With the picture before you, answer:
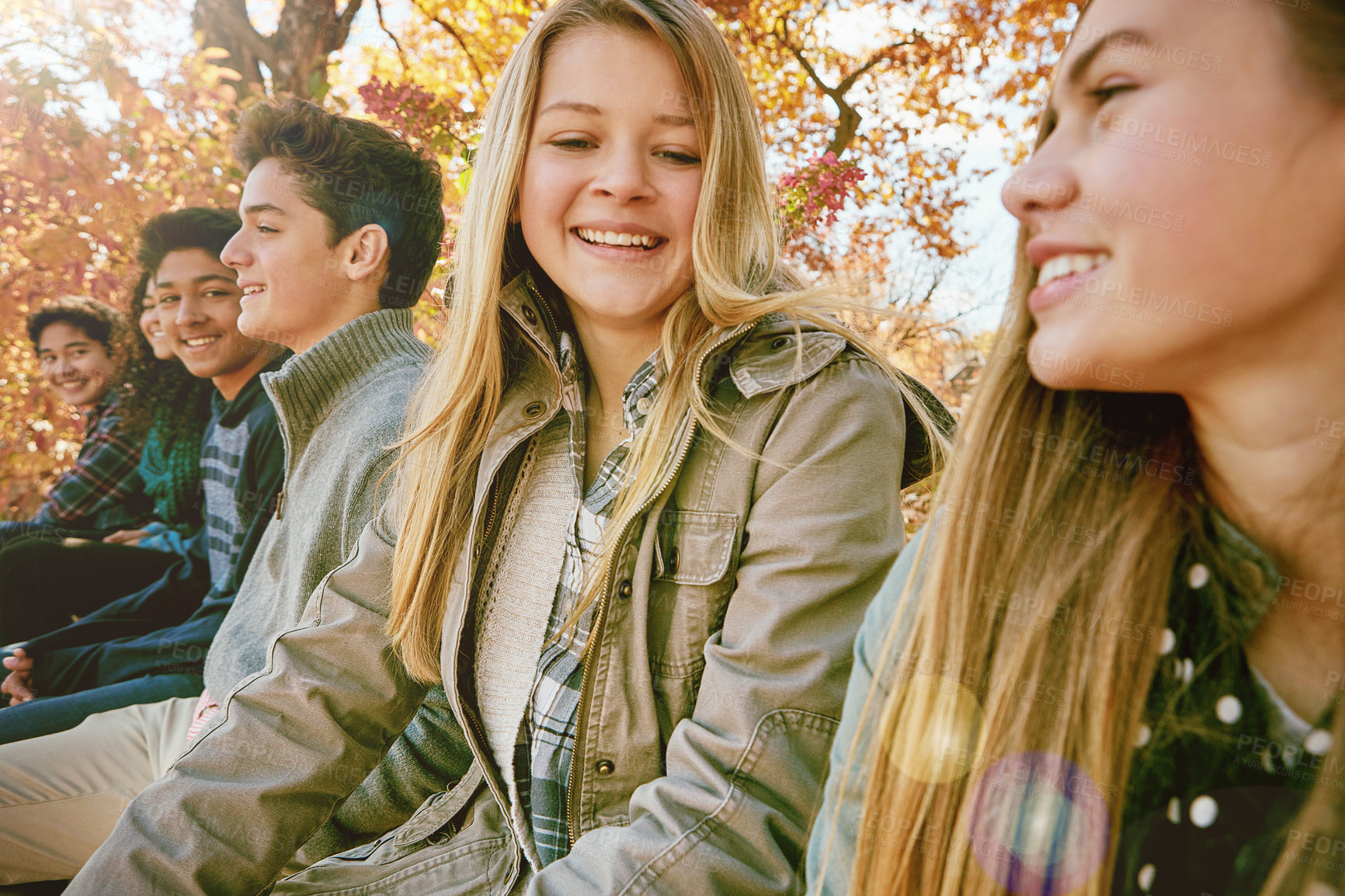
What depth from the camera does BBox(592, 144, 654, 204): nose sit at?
1.75 m

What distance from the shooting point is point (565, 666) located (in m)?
1.68

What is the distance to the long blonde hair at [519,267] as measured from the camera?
1688 mm

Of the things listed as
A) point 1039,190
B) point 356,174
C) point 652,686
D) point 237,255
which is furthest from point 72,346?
point 1039,190

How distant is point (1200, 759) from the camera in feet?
3.35

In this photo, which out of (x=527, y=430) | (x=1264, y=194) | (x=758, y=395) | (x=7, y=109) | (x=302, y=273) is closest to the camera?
(x=1264, y=194)

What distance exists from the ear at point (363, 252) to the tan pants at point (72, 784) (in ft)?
4.99

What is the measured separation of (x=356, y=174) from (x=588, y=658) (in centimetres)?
228

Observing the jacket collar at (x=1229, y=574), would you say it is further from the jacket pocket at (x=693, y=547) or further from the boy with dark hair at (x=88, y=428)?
the boy with dark hair at (x=88, y=428)

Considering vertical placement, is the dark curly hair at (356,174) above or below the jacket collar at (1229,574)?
above

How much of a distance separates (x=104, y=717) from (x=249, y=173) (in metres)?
1.86

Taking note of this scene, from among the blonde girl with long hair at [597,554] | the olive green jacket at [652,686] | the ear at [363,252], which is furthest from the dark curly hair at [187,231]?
the olive green jacket at [652,686]

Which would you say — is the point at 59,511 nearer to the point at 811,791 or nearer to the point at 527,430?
the point at 527,430

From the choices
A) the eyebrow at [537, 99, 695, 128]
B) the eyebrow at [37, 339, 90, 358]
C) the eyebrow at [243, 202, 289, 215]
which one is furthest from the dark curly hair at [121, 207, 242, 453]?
the eyebrow at [537, 99, 695, 128]

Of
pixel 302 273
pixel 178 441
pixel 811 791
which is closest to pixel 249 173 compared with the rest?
pixel 302 273
